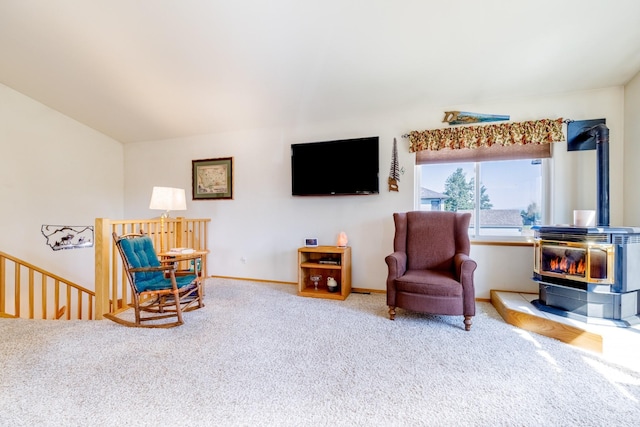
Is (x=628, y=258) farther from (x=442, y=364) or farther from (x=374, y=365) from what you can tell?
(x=374, y=365)

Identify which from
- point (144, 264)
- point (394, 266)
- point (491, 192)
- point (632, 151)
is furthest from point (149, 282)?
point (632, 151)

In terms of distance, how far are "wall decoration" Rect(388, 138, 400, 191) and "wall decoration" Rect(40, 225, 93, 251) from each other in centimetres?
481

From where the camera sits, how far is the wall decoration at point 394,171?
3.26m

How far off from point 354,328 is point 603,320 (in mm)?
2008

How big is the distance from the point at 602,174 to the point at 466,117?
1.36 m

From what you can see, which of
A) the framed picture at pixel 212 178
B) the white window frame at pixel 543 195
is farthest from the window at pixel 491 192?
the framed picture at pixel 212 178

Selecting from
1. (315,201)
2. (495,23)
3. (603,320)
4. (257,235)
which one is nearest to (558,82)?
(495,23)

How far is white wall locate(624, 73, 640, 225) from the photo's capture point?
2443 mm

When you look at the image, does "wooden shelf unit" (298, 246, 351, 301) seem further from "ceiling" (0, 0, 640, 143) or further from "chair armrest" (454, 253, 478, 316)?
"ceiling" (0, 0, 640, 143)

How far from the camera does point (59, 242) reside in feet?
12.7

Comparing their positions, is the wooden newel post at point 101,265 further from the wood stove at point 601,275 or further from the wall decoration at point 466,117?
the wood stove at point 601,275

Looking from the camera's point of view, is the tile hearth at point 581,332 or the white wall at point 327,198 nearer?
the tile hearth at point 581,332

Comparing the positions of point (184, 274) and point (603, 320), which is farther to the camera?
point (184, 274)

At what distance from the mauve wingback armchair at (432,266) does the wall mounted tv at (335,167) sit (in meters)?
0.71
